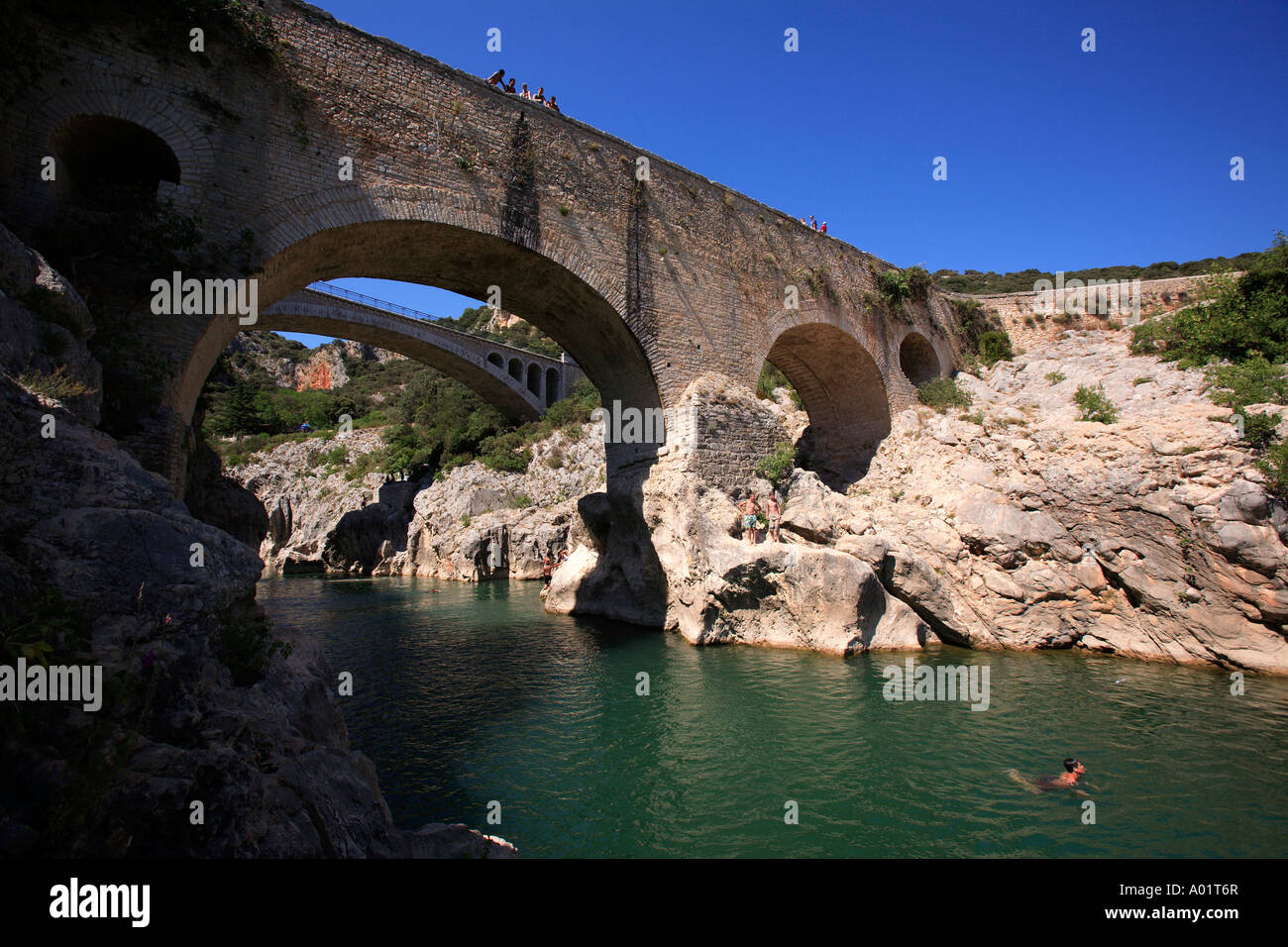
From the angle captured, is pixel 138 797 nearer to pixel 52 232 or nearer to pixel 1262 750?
pixel 52 232

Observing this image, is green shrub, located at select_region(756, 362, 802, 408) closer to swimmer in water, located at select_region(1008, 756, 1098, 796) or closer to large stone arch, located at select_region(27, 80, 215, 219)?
swimmer in water, located at select_region(1008, 756, 1098, 796)

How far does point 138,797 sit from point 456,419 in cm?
3291

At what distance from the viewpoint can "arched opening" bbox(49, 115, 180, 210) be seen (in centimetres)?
745

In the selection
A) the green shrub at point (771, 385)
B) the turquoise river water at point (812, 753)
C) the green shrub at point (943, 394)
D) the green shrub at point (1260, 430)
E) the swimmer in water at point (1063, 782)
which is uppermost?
the green shrub at point (771, 385)

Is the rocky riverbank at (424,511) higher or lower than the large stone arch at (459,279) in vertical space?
lower

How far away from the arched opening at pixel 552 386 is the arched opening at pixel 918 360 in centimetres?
2332

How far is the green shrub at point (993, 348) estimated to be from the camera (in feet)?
67.5

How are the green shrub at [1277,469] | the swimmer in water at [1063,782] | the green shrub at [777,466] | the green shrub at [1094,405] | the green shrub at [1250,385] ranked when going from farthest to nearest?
the green shrub at [777,466], the green shrub at [1094,405], the green shrub at [1250,385], the green shrub at [1277,469], the swimmer in water at [1063,782]

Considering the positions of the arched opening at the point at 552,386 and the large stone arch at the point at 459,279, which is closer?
the large stone arch at the point at 459,279

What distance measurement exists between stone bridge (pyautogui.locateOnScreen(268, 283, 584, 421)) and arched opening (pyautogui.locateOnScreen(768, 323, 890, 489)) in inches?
563

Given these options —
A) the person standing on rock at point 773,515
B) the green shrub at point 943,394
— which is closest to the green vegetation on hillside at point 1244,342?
the green shrub at point 943,394

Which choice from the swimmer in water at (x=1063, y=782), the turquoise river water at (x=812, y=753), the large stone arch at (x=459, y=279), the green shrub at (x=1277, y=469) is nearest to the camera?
the turquoise river water at (x=812, y=753)

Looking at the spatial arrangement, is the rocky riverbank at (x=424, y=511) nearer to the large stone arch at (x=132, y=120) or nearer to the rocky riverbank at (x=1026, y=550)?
the rocky riverbank at (x=1026, y=550)

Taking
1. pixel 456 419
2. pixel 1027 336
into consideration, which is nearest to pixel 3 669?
pixel 1027 336
